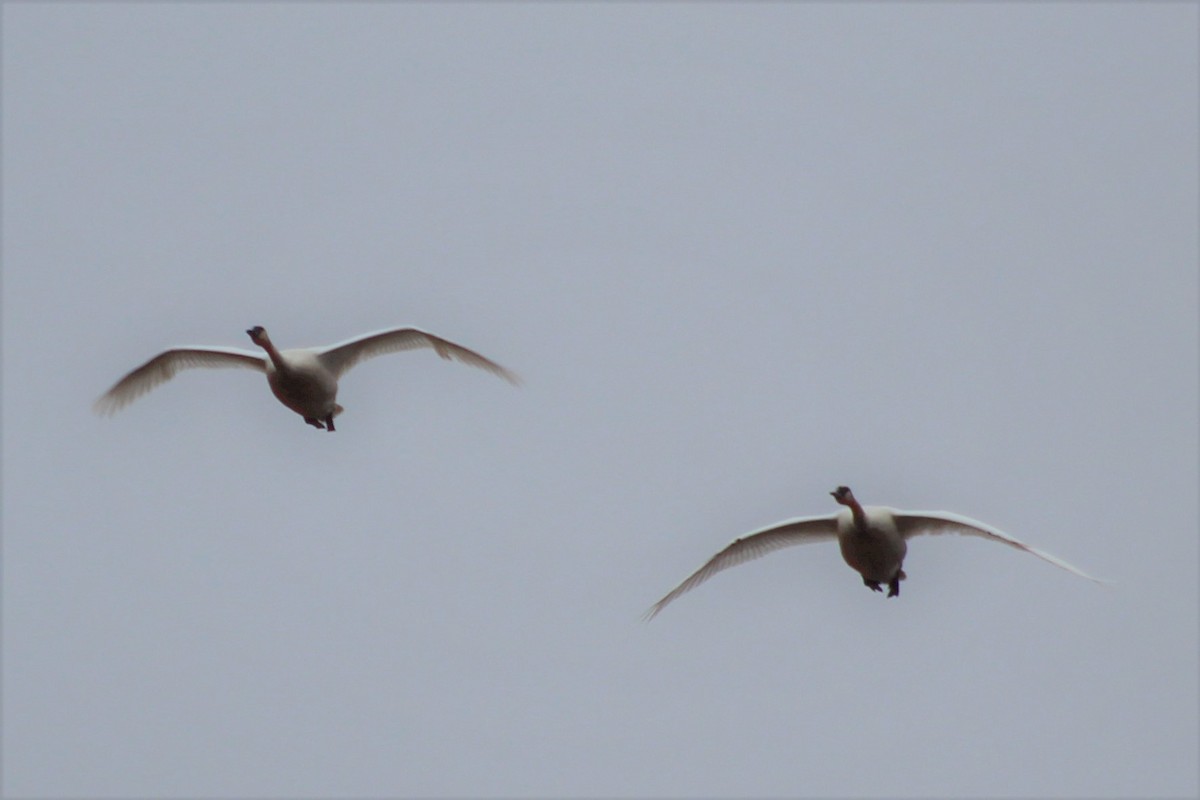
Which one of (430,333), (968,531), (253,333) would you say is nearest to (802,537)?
(968,531)

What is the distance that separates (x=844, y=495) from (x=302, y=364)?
8.41 m

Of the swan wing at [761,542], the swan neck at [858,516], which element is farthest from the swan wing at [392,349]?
the swan neck at [858,516]

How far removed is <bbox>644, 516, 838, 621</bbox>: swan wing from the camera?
25562 mm

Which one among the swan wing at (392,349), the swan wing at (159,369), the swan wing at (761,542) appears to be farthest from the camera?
the swan wing at (159,369)

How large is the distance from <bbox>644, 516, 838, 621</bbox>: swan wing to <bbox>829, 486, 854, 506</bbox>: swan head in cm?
85

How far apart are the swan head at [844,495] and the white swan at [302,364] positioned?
501 cm

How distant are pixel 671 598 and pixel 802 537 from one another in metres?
2.23

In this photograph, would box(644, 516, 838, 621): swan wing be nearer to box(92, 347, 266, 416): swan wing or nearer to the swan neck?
the swan neck

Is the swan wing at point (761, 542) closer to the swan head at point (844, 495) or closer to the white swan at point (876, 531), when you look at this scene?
the white swan at point (876, 531)

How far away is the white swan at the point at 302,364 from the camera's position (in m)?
25.8

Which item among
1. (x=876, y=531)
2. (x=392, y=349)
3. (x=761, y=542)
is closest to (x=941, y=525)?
(x=876, y=531)

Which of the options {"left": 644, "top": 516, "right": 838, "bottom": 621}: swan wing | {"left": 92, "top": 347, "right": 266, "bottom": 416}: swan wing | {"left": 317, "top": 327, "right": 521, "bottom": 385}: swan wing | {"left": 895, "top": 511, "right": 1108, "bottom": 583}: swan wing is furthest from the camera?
{"left": 92, "top": 347, "right": 266, "bottom": 416}: swan wing

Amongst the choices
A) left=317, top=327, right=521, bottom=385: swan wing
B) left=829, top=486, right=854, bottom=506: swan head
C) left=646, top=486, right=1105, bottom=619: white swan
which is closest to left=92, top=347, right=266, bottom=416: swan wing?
left=317, top=327, right=521, bottom=385: swan wing

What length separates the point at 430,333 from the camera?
26172 mm
